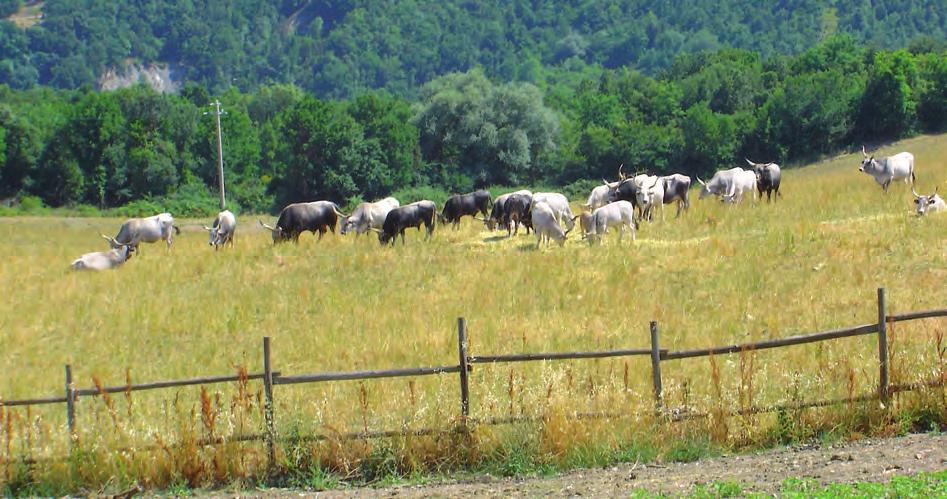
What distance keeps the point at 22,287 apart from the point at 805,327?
1625 centimetres

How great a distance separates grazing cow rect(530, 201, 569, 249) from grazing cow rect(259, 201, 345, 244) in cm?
738

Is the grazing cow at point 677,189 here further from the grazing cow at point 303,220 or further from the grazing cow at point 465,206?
the grazing cow at point 303,220

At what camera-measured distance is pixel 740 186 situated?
3325 cm

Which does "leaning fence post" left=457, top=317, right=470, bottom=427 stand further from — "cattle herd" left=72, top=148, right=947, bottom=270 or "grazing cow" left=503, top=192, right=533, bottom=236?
"grazing cow" left=503, top=192, right=533, bottom=236

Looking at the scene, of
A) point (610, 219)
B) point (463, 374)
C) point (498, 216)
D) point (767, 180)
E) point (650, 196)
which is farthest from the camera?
point (767, 180)

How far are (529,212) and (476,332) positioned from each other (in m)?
11.3

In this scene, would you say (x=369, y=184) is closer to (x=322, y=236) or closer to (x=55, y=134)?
(x=55, y=134)

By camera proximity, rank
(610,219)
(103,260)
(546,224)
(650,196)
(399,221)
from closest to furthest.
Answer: (610,219) < (546,224) < (103,260) < (399,221) < (650,196)

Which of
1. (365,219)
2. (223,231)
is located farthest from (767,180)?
(223,231)

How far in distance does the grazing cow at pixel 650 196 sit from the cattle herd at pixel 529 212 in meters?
0.03

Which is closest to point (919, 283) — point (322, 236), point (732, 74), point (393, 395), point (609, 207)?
point (609, 207)

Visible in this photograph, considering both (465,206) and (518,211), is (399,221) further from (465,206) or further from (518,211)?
(465,206)

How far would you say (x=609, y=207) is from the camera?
26.9 m

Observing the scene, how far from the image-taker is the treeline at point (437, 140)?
68.6 metres
